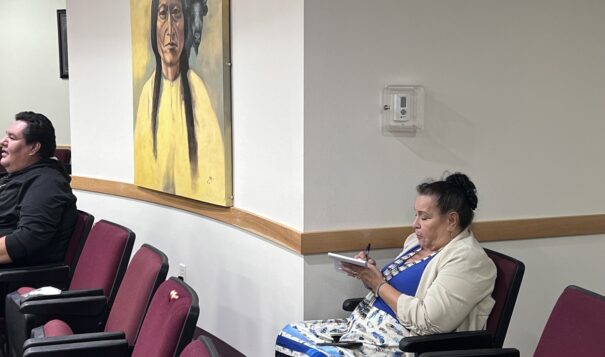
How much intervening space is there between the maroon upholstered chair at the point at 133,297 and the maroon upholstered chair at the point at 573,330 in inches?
38.6

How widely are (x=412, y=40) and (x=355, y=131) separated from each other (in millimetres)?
470

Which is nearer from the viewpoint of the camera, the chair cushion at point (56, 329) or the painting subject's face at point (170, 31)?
the chair cushion at point (56, 329)

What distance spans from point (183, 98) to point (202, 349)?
9.05 feet

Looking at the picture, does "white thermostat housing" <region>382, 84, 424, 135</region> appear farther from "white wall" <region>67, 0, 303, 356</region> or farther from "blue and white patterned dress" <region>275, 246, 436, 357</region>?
"blue and white patterned dress" <region>275, 246, 436, 357</region>

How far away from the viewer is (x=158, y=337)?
2008mm

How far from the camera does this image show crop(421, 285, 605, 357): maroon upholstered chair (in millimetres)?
2033

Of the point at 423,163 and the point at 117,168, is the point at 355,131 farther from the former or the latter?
the point at 117,168

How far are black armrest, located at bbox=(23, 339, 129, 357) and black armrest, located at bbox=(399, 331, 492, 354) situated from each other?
3.13 ft

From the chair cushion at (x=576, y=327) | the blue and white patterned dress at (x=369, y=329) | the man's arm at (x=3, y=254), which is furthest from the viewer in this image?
the man's arm at (x=3, y=254)

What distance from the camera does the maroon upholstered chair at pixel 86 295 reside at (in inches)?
109

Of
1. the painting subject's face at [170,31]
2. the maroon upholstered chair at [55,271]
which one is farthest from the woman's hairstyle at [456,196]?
the painting subject's face at [170,31]

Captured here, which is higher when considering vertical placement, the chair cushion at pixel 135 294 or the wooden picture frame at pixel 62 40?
the wooden picture frame at pixel 62 40

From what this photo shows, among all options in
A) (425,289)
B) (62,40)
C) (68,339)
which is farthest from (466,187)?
(62,40)

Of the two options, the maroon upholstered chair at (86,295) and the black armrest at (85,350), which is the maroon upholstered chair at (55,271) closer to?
the maroon upholstered chair at (86,295)
